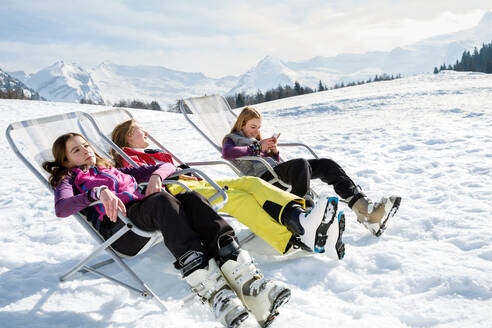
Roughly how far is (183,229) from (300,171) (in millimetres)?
1264

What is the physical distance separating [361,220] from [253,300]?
53.8 inches

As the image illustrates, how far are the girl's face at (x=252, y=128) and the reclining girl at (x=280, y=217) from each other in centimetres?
99

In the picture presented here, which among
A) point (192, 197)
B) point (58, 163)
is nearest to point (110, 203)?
point (192, 197)

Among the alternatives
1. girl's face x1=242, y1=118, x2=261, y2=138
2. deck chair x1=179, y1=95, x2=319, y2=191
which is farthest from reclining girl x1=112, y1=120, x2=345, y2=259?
deck chair x1=179, y1=95, x2=319, y2=191

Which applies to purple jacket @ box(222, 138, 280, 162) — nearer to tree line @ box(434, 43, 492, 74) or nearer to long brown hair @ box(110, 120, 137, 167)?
long brown hair @ box(110, 120, 137, 167)

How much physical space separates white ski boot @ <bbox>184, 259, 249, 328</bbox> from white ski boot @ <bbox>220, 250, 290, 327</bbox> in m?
0.05

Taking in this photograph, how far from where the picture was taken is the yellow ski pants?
2283mm

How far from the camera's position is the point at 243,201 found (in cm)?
240

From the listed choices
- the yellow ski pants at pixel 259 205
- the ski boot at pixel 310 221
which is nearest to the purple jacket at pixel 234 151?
the yellow ski pants at pixel 259 205

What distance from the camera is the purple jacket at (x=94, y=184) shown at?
1953 millimetres

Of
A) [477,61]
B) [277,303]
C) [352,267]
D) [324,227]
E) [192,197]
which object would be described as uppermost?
[192,197]

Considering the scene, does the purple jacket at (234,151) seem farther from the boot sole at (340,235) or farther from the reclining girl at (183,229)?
the boot sole at (340,235)

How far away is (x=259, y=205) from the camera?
2.38m

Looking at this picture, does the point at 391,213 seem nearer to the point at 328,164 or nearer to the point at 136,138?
the point at 328,164
